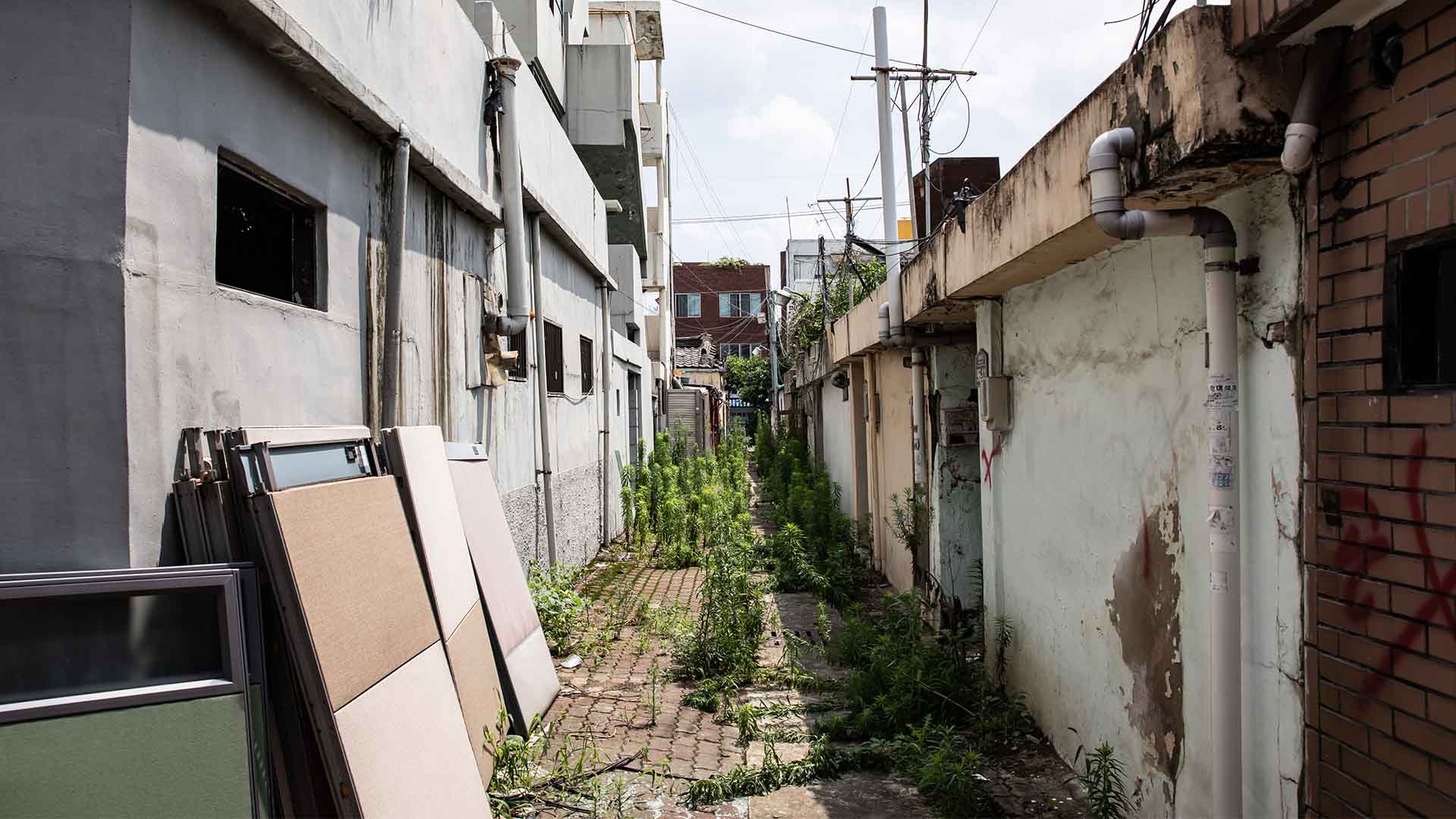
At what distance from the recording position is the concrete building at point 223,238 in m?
2.49

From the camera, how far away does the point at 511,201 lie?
659 cm

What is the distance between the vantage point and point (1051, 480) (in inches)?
192

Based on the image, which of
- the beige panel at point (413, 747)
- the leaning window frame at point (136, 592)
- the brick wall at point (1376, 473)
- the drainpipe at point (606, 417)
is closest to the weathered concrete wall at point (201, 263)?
the leaning window frame at point (136, 592)

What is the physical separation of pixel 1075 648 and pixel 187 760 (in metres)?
3.89

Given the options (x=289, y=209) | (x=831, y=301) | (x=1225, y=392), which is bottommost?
(x=1225, y=392)

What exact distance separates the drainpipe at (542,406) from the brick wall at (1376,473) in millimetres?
6240

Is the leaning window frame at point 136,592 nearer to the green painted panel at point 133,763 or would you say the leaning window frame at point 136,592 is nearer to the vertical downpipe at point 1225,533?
the green painted panel at point 133,763

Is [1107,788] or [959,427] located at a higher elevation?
[959,427]

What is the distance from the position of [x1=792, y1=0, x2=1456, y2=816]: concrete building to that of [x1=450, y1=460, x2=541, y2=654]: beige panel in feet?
10.1

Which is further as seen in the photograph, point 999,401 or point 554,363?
point 554,363

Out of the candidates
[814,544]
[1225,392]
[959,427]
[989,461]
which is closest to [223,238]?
[1225,392]

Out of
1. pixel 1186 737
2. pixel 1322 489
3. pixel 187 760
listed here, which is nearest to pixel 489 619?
pixel 187 760

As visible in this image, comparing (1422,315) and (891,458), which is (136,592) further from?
(891,458)

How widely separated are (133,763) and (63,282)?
137 centimetres
